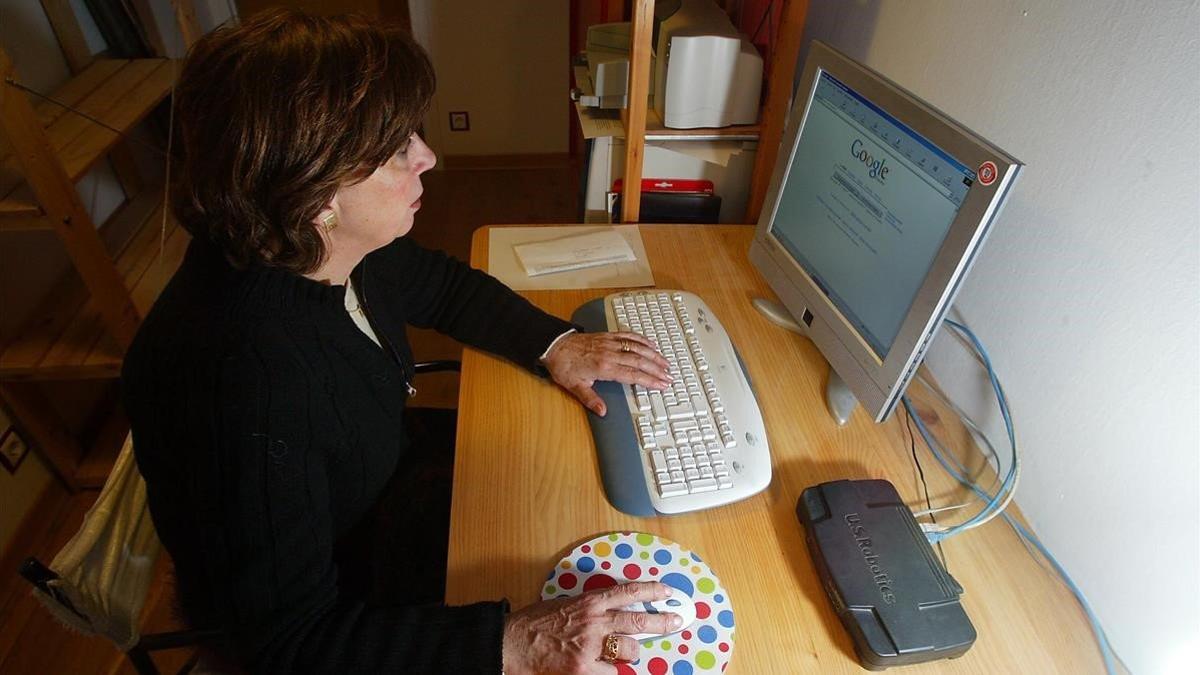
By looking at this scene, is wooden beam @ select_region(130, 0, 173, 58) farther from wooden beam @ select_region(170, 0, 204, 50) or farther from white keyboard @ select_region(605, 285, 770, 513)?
white keyboard @ select_region(605, 285, 770, 513)

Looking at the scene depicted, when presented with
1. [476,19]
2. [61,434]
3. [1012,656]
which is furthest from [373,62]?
[476,19]

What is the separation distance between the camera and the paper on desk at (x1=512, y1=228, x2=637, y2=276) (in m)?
1.31

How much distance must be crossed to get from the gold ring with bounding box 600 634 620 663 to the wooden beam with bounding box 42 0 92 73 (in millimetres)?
2099

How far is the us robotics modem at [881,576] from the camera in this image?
71 centimetres

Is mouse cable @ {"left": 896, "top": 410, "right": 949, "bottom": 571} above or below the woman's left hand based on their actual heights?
below

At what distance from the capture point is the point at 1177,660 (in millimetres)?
701

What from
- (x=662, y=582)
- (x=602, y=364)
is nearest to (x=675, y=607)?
(x=662, y=582)

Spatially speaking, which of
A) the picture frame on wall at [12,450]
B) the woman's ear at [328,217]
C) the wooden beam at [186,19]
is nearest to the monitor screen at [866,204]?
the woman's ear at [328,217]

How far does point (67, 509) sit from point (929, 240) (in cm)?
209

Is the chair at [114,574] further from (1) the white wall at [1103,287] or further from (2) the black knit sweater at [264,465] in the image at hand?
(1) the white wall at [1103,287]

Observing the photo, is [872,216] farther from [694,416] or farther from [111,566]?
[111,566]

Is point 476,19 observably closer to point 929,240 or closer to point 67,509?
point 67,509

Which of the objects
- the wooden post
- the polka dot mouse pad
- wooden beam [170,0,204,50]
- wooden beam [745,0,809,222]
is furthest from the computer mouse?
wooden beam [170,0,204,50]

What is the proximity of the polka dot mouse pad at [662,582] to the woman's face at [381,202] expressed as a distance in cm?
46
